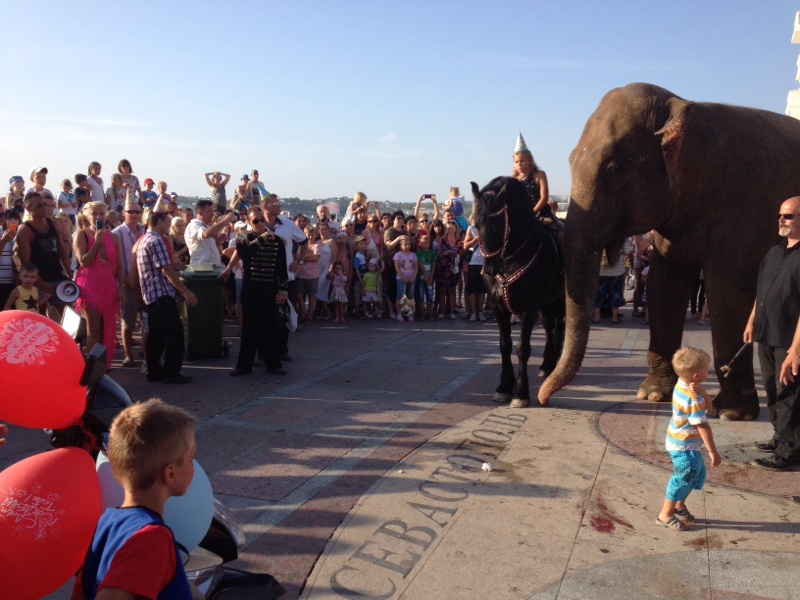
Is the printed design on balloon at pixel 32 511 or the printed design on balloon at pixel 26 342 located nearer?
the printed design on balloon at pixel 32 511

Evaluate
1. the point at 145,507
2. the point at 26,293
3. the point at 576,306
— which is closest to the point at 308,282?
the point at 26,293

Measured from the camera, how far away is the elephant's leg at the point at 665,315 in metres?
7.00

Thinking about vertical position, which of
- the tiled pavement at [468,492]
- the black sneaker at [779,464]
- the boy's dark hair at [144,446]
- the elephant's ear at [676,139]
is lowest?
the tiled pavement at [468,492]

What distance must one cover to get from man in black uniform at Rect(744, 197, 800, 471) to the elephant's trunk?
134 centimetres

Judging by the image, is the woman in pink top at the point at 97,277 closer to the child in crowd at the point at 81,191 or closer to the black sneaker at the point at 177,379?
the black sneaker at the point at 177,379

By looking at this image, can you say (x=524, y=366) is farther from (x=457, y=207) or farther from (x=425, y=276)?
(x=457, y=207)

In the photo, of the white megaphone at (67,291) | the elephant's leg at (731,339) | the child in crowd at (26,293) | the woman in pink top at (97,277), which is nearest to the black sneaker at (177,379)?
the woman in pink top at (97,277)

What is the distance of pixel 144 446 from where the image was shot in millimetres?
2055

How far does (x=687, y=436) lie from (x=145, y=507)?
326 centimetres

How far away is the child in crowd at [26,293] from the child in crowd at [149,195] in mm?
5509

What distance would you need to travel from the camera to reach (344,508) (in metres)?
4.49

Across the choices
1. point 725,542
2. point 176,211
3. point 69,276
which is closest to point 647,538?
point 725,542

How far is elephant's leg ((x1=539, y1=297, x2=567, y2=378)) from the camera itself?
8.07 metres

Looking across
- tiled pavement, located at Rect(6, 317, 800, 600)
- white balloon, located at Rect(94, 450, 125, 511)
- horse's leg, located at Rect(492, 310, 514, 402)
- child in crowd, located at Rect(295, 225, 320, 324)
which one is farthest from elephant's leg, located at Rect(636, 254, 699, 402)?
child in crowd, located at Rect(295, 225, 320, 324)
